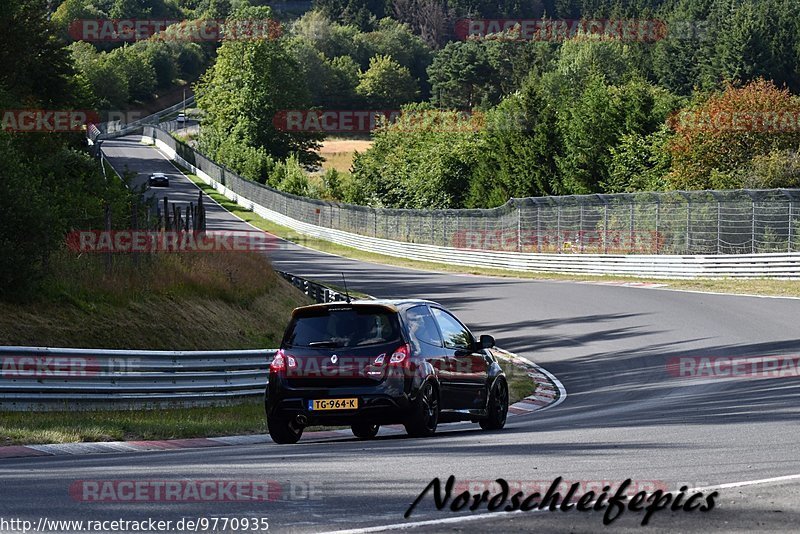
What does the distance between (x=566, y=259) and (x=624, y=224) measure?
3.54 metres

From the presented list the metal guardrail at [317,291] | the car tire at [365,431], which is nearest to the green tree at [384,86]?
the metal guardrail at [317,291]

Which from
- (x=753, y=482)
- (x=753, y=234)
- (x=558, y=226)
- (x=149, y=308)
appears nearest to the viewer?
(x=753, y=482)

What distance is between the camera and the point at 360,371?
41.0 feet

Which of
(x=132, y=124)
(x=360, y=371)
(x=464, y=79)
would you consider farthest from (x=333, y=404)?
(x=132, y=124)

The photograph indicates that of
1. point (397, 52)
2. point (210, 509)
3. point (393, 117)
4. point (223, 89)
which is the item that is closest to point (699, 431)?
point (210, 509)

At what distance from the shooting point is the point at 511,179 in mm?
81312

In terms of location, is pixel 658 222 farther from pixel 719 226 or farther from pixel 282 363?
pixel 282 363

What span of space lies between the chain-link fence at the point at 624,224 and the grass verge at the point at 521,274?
1.45 meters

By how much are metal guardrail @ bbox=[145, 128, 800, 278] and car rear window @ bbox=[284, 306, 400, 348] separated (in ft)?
90.0

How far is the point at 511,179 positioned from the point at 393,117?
3233 cm

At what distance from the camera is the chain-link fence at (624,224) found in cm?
3931

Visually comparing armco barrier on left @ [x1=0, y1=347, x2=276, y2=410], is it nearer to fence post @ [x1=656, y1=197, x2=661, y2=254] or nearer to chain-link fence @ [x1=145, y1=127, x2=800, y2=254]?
chain-link fence @ [x1=145, y1=127, x2=800, y2=254]

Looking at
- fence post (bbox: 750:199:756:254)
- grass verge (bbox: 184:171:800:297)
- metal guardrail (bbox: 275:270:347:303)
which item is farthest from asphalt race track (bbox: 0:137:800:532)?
fence post (bbox: 750:199:756:254)

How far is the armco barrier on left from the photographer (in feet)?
51.0
